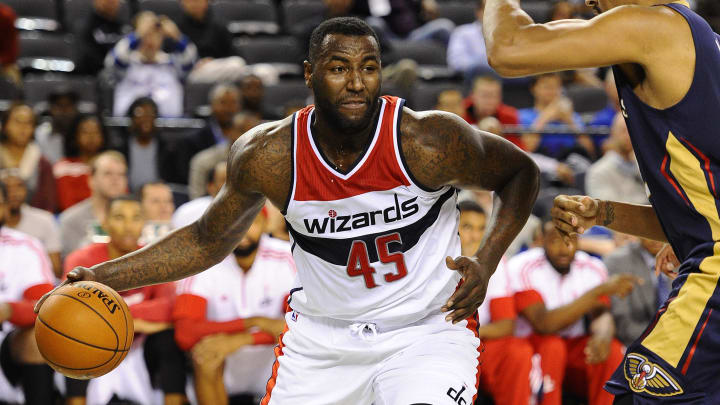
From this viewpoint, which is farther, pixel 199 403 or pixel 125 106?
pixel 125 106

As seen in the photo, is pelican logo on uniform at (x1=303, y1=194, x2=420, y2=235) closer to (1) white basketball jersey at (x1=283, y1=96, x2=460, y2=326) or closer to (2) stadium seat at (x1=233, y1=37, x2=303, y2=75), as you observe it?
(1) white basketball jersey at (x1=283, y1=96, x2=460, y2=326)

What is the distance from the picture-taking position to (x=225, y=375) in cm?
574

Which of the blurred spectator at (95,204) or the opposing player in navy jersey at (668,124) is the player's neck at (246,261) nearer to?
the blurred spectator at (95,204)

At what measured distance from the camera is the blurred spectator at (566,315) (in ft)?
18.9

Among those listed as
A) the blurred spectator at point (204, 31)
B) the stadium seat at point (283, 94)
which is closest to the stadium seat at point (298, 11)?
Answer: the blurred spectator at point (204, 31)

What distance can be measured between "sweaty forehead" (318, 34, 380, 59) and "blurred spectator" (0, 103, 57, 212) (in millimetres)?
4557

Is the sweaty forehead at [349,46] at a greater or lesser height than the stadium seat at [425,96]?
greater

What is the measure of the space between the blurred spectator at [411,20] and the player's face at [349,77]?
7.49 meters

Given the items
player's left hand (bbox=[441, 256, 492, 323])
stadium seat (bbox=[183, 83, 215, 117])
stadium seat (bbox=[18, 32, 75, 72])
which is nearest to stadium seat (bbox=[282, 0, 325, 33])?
stadium seat (bbox=[183, 83, 215, 117])

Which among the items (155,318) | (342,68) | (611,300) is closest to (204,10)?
(155,318)

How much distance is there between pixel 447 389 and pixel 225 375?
2.82 meters

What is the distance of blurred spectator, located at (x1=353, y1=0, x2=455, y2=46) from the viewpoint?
11.1 m

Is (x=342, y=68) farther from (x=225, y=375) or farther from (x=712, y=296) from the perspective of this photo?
(x=225, y=375)

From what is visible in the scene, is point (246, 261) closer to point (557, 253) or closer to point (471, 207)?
point (471, 207)
